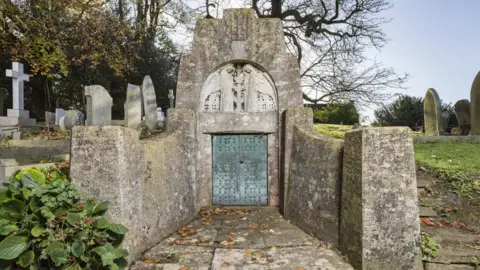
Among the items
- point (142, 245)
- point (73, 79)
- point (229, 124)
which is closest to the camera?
point (142, 245)

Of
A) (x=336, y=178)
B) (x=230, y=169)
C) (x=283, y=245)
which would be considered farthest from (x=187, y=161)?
(x=336, y=178)

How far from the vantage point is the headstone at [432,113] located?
1089cm

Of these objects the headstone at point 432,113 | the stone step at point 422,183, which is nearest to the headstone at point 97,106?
the stone step at point 422,183

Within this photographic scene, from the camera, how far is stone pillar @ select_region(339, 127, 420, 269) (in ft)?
11.5

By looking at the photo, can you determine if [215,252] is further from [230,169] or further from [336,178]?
[230,169]

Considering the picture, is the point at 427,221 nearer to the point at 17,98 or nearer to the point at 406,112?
the point at 17,98

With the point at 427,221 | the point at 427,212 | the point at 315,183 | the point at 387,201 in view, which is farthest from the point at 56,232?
the point at 427,212

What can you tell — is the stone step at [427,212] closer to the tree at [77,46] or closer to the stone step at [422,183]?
the stone step at [422,183]

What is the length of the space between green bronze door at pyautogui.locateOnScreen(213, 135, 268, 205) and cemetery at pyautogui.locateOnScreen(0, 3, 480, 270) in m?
0.02

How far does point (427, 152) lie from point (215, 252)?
5.94 metres

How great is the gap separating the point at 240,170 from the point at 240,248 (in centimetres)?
233

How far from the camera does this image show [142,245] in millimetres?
4027

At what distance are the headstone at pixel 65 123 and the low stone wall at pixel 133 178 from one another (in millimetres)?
9713

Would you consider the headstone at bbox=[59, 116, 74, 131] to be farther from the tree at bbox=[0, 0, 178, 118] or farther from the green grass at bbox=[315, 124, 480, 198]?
the green grass at bbox=[315, 124, 480, 198]
